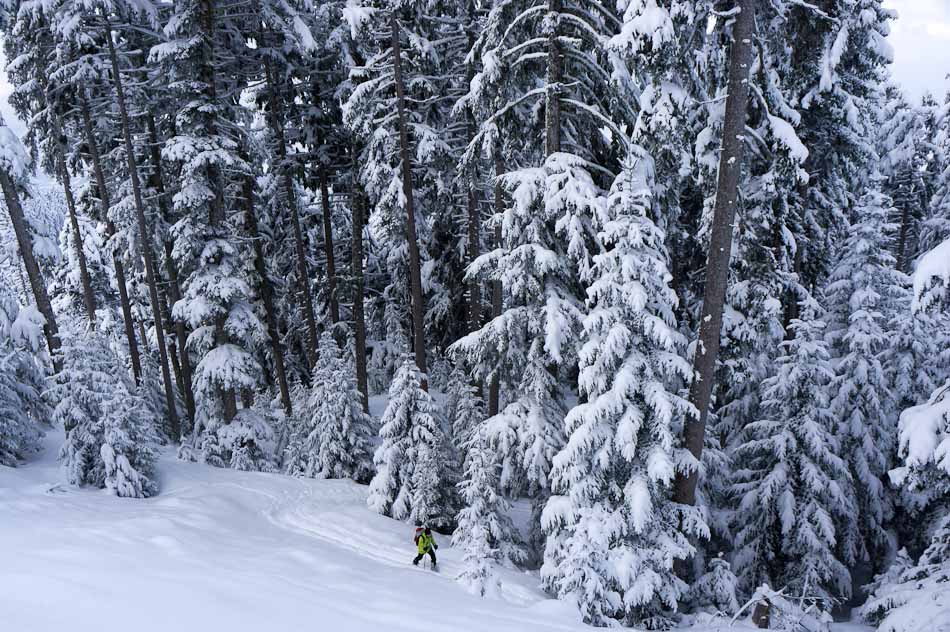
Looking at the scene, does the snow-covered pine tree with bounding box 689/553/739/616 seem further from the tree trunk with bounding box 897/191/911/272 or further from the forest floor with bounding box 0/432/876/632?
the tree trunk with bounding box 897/191/911/272

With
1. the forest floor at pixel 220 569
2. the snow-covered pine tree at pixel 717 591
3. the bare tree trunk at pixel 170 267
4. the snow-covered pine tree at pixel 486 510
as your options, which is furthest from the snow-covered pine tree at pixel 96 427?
the snow-covered pine tree at pixel 717 591

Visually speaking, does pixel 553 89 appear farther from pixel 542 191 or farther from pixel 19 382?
pixel 19 382

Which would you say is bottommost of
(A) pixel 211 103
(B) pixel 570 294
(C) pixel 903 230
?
(B) pixel 570 294

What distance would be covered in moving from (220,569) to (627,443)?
705 cm

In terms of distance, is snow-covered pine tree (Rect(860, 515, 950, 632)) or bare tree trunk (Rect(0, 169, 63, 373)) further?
bare tree trunk (Rect(0, 169, 63, 373))

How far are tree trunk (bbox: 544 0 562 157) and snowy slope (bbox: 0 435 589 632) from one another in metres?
9.33

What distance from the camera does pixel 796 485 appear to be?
14336 mm

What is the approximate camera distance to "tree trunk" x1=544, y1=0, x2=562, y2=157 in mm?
11539

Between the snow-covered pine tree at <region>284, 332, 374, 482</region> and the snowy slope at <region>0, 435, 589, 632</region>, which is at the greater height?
the snow-covered pine tree at <region>284, 332, 374, 482</region>

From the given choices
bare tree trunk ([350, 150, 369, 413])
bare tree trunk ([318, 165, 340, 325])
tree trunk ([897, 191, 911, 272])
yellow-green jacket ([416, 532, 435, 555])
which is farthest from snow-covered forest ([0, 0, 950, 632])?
tree trunk ([897, 191, 911, 272])

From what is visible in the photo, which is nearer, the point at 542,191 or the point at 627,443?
the point at 627,443

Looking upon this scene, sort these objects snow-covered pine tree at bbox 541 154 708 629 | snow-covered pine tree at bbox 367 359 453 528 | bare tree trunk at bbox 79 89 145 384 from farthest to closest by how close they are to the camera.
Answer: bare tree trunk at bbox 79 89 145 384
snow-covered pine tree at bbox 367 359 453 528
snow-covered pine tree at bbox 541 154 708 629

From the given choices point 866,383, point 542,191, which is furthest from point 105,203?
point 866,383

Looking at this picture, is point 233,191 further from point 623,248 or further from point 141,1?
point 623,248
